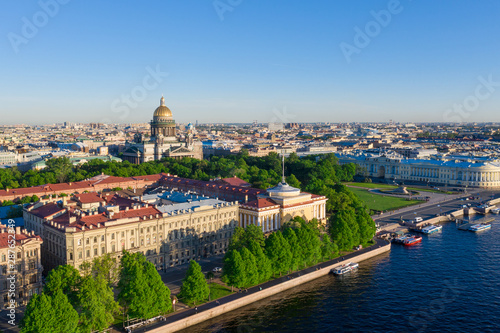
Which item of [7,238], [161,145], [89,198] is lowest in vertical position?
[7,238]

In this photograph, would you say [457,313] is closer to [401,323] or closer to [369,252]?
[401,323]

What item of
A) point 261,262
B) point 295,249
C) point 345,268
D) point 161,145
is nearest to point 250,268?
point 261,262

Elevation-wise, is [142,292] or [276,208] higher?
[276,208]

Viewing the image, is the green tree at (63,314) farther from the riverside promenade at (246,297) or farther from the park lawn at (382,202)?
the park lawn at (382,202)

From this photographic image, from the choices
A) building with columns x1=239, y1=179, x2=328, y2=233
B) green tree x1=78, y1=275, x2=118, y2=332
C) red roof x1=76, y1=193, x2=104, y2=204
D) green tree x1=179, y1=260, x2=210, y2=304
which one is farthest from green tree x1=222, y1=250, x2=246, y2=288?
red roof x1=76, y1=193, x2=104, y2=204

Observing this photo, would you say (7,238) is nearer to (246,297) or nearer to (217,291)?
(217,291)

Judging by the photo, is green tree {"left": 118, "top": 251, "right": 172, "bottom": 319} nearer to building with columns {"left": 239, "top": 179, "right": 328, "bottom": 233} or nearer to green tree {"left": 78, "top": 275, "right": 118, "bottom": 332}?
green tree {"left": 78, "top": 275, "right": 118, "bottom": 332}

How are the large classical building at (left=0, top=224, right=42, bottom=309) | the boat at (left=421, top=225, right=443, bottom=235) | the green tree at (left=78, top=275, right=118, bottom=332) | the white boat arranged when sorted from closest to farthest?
the green tree at (left=78, top=275, right=118, bottom=332) → the large classical building at (left=0, top=224, right=42, bottom=309) → the boat at (left=421, top=225, right=443, bottom=235) → the white boat

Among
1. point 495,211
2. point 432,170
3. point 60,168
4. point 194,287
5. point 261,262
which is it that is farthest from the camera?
point 432,170
